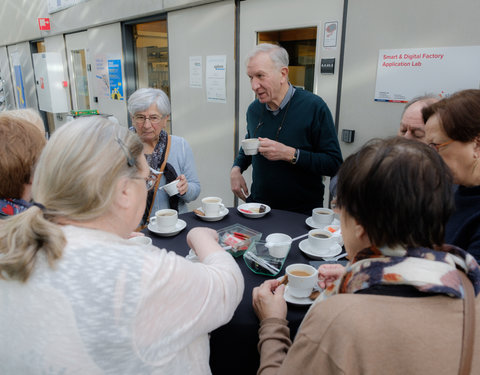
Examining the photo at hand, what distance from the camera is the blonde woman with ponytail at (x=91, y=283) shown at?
70cm

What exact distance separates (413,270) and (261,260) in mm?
701

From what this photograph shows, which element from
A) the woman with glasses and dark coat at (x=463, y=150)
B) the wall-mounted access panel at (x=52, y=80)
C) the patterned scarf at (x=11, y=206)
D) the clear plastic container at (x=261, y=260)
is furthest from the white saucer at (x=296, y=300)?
the wall-mounted access panel at (x=52, y=80)

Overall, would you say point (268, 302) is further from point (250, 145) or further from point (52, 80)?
point (52, 80)

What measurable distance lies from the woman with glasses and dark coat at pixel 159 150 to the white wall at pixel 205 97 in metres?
1.35

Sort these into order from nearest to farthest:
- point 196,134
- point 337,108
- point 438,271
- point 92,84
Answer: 1. point 438,271
2. point 337,108
3. point 196,134
4. point 92,84

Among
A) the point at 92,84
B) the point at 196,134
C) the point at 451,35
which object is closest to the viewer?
the point at 451,35

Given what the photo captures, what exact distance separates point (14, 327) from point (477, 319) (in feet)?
3.18

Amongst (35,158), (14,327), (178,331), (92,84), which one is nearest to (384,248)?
(178,331)

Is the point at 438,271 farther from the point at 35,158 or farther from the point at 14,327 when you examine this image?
the point at 35,158

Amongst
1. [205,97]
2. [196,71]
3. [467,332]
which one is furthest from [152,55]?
[467,332]

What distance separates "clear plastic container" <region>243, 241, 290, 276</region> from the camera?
51.7 inches

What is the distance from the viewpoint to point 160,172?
2086 mm

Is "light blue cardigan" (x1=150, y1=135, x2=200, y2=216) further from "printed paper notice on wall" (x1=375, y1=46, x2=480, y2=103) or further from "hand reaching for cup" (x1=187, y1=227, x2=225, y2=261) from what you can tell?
"printed paper notice on wall" (x1=375, y1=46, x2=480, y2=103)

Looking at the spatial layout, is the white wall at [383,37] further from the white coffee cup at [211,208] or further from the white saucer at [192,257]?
the white saucer at [192,257]
